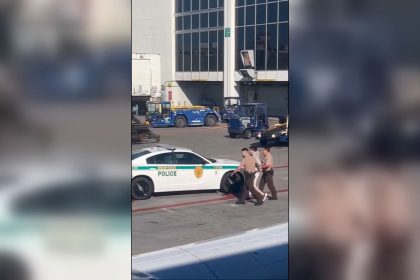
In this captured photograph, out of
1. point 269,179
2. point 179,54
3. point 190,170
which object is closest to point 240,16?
point 179,54

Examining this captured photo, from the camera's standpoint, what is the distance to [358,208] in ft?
7.19

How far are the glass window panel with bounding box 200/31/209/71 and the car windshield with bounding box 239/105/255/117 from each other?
1095 centimetres

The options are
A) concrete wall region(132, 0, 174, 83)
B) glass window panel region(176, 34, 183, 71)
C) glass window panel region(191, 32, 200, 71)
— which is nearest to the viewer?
glass window panel region(191, 32, 200, 71)

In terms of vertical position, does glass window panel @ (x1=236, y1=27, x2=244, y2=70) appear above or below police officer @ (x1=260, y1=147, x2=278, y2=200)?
above

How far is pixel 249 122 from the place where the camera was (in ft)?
94.3

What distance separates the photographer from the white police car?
14.1m

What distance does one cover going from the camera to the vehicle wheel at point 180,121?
3369 cm

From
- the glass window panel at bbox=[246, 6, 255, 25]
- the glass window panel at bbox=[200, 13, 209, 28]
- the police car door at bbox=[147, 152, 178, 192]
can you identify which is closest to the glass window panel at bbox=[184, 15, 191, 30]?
the glass window panel at bbox=[200, 13, 209, 28]

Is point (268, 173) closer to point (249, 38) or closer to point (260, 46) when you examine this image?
point (260, 46)

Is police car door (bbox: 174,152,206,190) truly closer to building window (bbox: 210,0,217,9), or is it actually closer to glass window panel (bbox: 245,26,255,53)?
glass window panel (bbox: 245,26,255,53)

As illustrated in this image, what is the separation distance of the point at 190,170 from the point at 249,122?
1445 centimetres

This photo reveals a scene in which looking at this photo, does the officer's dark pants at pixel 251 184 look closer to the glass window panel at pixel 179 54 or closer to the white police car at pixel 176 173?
the white police car at pixel 176 173

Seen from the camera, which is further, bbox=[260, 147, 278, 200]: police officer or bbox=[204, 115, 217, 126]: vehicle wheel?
bbox=[204, 115, 217, 126]: vehicle wheel

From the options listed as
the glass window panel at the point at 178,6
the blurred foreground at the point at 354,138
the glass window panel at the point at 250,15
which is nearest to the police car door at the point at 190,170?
the blurred foreground at the point at 354,138
